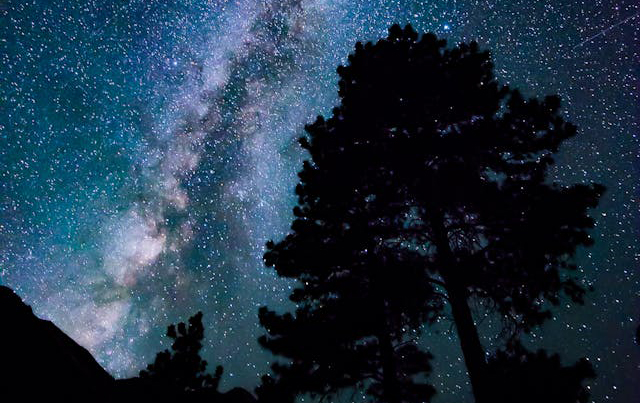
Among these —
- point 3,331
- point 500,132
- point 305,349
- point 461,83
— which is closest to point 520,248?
Answer: point 500,132

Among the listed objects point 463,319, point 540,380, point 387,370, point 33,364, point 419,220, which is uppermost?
point 419,220

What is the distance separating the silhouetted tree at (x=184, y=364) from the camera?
12.3m

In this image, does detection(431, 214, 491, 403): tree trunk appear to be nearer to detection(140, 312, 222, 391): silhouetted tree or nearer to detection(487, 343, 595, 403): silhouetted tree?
detection(487, 343, 595, 403): silhouetted tree

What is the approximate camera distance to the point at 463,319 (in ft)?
27.2

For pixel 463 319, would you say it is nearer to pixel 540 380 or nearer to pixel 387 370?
pixel 540 380

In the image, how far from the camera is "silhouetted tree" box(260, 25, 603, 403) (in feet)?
28.1

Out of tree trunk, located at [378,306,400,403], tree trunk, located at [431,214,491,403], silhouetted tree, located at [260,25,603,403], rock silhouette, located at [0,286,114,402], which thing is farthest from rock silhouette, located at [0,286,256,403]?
tree trunk, located at [431,214,491,403]

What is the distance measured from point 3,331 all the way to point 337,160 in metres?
8.00

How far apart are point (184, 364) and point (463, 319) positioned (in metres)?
9.45

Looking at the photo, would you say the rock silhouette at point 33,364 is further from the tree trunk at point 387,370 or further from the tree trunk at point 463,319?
the tree trunk at point 463,319

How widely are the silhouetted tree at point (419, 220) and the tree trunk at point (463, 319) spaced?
28 mm

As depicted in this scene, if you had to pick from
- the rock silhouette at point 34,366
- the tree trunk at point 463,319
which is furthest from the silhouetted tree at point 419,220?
the rock silhouette at point 34,366

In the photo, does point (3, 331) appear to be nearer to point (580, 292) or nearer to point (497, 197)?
point (497, 197)

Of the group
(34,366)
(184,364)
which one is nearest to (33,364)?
(34,366)
